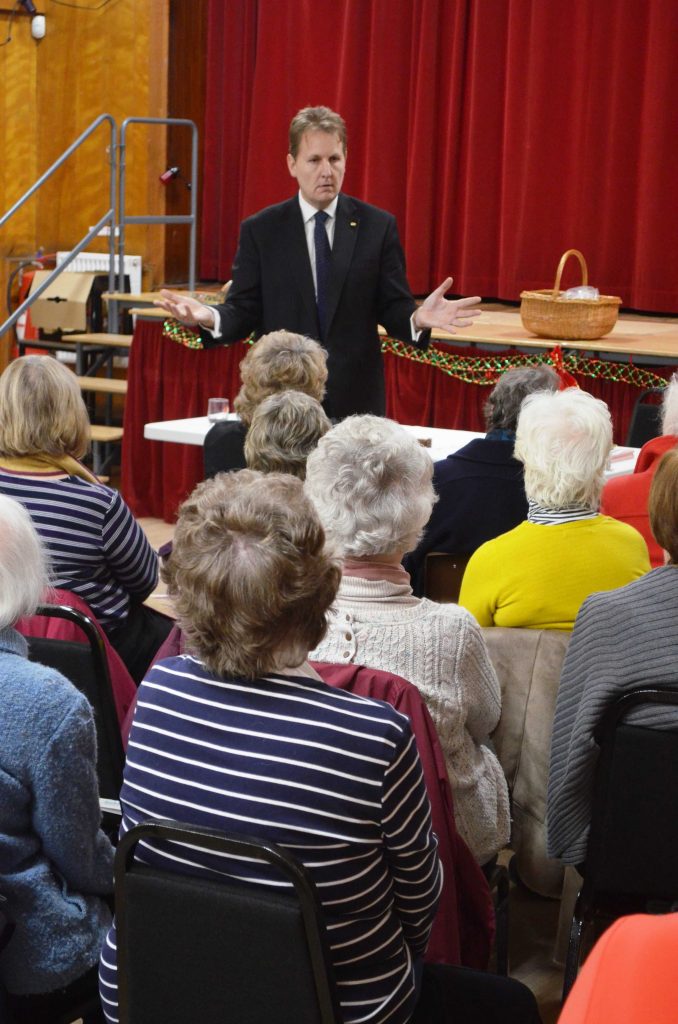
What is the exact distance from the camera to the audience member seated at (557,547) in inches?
→ 85.5

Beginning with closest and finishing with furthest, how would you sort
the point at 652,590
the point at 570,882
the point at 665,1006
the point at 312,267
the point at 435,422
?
1. the point at 665,1006
2. the point at 652,590
3. the point at 570,882
4. the point at 312,267
5. the point at 435,422

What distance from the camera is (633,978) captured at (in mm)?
596

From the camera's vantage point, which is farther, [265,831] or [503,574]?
[503,574]

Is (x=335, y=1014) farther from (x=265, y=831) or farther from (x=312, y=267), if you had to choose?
(x=312, y=267)

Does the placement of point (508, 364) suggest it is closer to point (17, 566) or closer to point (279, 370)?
point (279, 370)

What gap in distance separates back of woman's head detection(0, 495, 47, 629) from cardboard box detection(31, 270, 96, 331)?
5841 millimetres

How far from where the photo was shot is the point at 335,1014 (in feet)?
3.89

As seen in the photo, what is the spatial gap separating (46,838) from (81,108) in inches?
294

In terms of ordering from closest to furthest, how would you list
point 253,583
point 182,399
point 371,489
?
point 253,583, point 371,489, point 182,399

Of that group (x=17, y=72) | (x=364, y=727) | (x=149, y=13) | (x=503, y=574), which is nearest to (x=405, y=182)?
(x=149, y=13)

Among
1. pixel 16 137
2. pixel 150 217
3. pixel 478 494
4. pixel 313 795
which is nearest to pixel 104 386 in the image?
pixel 150 217

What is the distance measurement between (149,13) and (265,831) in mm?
7480

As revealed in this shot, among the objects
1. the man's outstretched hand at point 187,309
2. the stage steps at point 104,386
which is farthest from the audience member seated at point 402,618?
the stage steps at point 104,386

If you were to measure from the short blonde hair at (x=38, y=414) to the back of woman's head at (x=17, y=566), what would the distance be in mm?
796
